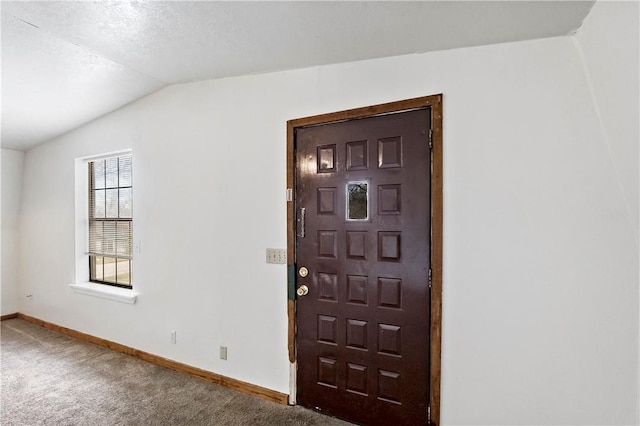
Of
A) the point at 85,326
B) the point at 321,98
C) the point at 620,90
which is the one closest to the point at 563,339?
the point at 620,90

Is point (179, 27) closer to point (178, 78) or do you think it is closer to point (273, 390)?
point (178, 78)

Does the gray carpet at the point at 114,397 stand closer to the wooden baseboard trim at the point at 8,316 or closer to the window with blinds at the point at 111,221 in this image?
the window with blinds at the point at 111,221

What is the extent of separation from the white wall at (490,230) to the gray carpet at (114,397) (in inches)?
8.7

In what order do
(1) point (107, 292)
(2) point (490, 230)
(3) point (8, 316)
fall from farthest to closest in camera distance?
(3) point (8, 316) → (1) point (107, 292) → (2) point (490, 230)

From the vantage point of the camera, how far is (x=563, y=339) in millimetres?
1593

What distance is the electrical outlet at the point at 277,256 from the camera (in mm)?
2283

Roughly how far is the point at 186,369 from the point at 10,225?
3.59 meters

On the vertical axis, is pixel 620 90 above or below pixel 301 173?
above

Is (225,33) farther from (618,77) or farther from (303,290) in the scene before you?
(618,77)

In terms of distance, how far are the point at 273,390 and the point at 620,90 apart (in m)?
2.65

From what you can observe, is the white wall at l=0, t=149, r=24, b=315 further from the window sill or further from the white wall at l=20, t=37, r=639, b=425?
the white wall at l=20, t=37, r=639, b=425

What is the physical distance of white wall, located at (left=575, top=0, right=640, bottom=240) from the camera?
120cm

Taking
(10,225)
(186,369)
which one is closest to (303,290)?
(186,369)

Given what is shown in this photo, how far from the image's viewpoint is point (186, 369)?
2.73m
